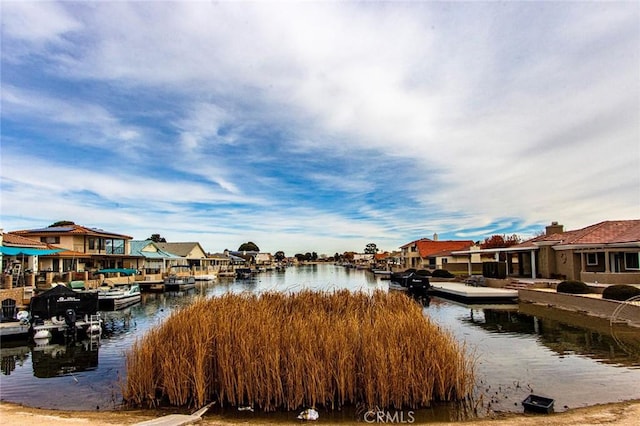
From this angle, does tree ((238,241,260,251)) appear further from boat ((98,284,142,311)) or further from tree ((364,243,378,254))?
boat ((98,284,142,311))

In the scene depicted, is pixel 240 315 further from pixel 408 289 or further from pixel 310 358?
pixel 408 289

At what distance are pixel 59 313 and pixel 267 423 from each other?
14585 millimetres

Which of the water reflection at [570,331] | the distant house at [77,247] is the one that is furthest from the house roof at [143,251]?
the water reflection at [570,331]

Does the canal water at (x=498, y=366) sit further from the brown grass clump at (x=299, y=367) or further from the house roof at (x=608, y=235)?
the house roof at (x=608, y=235)

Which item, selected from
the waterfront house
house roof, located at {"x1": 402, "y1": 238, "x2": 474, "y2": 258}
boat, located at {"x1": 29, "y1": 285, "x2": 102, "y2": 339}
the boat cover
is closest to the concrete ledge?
boat, located at {"x1": 29, "y1": 285, "x2": 102, "y2": 339}

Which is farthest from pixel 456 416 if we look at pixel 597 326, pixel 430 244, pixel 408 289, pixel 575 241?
pixel 430 244

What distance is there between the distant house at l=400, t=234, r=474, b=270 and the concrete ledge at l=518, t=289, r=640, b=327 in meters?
29.4

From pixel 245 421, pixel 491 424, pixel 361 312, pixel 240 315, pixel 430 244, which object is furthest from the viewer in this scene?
pixel 430 244

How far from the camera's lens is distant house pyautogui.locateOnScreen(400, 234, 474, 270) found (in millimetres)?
58862

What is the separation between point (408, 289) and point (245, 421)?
107 ft

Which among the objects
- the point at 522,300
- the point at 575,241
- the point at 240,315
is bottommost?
the point at 522,300

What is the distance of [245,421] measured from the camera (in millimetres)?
8141

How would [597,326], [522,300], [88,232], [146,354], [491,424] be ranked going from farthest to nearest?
1. [88,232]
2. [522,300]
3. [597,326]
4. [146,354]
5. [491,424]

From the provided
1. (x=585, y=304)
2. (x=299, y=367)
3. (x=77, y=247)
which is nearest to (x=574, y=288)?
(x=585, y=304)
